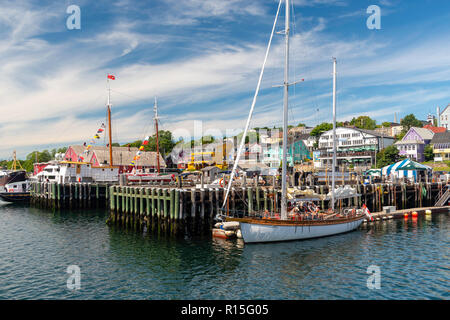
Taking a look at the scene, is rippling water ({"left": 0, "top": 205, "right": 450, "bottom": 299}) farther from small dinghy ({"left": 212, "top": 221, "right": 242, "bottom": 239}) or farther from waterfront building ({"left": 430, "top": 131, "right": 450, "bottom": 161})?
waterfront building ({"left": 430, "top": 131, "right": 450, "bottom": 161})

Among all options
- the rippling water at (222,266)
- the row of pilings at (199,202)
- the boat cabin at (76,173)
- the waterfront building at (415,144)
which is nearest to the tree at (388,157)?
the waterfront building at (415,144)

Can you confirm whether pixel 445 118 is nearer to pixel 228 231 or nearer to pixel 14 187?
pixel 228 231

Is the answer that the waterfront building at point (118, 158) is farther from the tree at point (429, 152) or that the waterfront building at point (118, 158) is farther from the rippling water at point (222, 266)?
the tree at point (429, 152)

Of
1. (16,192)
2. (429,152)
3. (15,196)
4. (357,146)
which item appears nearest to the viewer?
(15,196)

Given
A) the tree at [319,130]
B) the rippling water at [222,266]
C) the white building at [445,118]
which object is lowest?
the rippling water at [222,266]

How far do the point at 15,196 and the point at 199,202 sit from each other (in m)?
45.7

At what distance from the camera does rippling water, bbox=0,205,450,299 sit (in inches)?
650

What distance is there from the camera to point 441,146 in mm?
92625

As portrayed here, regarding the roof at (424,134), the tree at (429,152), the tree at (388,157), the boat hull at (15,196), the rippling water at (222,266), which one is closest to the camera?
→ the rippling water at (222,266)

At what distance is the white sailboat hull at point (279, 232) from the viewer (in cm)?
2433

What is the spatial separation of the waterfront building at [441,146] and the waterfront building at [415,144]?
338cm

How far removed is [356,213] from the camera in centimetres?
3216

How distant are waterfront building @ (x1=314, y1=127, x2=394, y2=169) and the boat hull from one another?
79.3 meters

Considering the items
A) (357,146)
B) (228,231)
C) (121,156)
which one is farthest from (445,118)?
(228,231)
